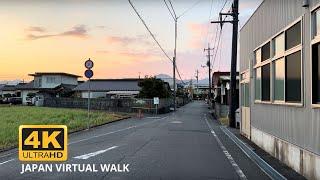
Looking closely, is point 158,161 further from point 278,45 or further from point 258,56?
point 258,56

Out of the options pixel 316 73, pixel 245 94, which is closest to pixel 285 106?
pixel 316 73

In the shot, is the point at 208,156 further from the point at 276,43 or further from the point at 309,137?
the point at 309,137

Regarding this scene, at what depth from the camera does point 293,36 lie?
11.5 meters

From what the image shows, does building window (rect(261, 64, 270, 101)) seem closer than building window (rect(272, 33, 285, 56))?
No

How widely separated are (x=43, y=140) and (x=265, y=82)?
8331mm

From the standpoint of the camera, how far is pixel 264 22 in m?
15.9

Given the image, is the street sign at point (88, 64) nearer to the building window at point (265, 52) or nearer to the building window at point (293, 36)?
the building window at point (265, 52)

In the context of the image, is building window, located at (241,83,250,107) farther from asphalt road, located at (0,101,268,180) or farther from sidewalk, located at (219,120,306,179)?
sidewalk, located at (219,120,306,179)

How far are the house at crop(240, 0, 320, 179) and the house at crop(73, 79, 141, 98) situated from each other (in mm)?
69590

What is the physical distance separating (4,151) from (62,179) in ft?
22.2

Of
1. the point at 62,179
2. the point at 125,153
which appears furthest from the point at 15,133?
the point at 62,179

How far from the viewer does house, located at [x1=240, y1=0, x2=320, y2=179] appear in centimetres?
965

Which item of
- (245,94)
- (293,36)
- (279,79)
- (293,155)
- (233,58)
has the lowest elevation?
(293,155)

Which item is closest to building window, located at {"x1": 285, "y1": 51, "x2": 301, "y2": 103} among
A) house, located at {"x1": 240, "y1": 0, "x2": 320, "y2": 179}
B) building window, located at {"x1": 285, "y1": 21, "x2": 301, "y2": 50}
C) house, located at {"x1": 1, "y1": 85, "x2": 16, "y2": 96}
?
house, located at {"x1": 240, "y1": 0, "x2": 320, "y2": 179}
